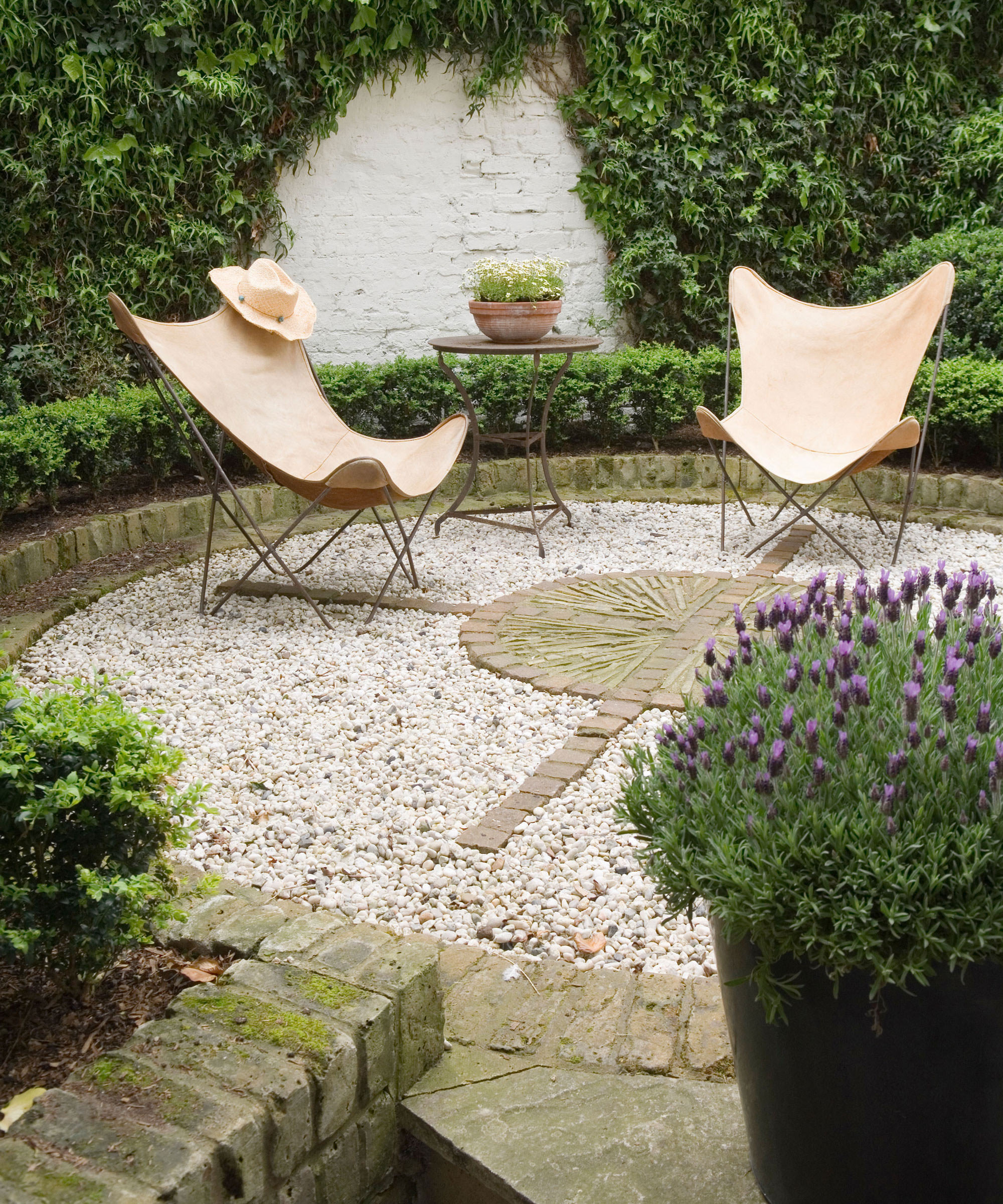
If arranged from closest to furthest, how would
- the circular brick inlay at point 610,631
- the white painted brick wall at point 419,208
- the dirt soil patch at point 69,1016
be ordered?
the dirt soil patch at point 69,1016
the circular brick inlay at point 610,631
the white painted brick wall at point 419,208

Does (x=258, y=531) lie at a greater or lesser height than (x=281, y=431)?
lesser

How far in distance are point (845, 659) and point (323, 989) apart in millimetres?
891

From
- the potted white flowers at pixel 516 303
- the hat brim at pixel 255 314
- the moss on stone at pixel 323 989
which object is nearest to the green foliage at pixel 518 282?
the potted white flowers at pixel 516 303

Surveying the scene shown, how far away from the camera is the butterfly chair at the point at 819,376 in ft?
16.9

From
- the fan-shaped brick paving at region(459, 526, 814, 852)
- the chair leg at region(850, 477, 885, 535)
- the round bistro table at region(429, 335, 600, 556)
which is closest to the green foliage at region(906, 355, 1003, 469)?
the chair leg at region(850, 477, 885, 535)

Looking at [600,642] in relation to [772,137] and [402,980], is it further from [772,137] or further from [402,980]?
[772,137]

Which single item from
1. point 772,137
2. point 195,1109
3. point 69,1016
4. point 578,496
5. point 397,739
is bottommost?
point 578,496

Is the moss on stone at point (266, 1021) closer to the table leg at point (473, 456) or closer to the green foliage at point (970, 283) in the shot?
the table leg at point (473, 456)

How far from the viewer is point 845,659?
1471 mm

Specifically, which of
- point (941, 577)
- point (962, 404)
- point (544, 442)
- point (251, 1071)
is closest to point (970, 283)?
point (962, 404)

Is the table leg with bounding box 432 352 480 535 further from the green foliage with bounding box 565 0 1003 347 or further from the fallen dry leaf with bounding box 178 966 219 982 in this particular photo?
the fallen dry leaf with bounding box 178 966 219 982

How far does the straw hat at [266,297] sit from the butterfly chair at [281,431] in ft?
0.25

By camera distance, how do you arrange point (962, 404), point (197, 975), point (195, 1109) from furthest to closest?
point (962, 404) → point (197, 975) → point (195, 1109)

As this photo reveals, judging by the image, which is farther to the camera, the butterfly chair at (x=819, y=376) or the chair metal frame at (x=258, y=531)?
the butterfly chair at (x=819, y=376)
